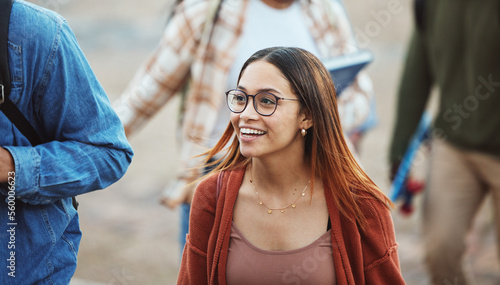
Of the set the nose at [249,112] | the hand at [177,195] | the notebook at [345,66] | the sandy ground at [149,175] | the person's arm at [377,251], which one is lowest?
the sandy ground at [149,175]

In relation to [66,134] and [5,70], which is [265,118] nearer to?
[66,134]

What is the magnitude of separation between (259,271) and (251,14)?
1.37 meters

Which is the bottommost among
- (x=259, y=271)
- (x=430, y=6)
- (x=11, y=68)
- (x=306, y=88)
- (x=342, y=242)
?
(x=259, y=271)

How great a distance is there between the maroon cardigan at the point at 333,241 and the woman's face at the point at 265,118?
0.21 meters

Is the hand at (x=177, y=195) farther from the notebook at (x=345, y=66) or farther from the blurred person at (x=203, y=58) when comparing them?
the notebook at (x=345, y=66)

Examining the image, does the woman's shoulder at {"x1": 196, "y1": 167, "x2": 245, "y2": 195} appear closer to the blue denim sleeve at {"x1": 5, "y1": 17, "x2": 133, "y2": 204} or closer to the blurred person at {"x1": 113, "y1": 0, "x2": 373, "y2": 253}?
the blue denim sleeve at {"x1": 5, "y1": 17, "x2": 133, "y2": 204}

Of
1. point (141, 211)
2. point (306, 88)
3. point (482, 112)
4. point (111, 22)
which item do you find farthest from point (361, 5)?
point (306, 88)

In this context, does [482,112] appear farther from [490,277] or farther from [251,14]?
[490,277]

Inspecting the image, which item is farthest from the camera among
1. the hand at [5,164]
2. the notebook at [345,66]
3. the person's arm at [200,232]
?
the notebook at [345,66]

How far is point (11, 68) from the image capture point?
1.83m

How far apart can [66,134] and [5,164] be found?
0.68 feet

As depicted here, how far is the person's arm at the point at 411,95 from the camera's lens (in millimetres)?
3914

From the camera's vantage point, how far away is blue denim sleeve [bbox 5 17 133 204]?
6.08ft

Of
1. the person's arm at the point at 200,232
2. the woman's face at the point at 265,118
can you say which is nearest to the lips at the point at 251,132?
the woman's face at the point at 265,118
